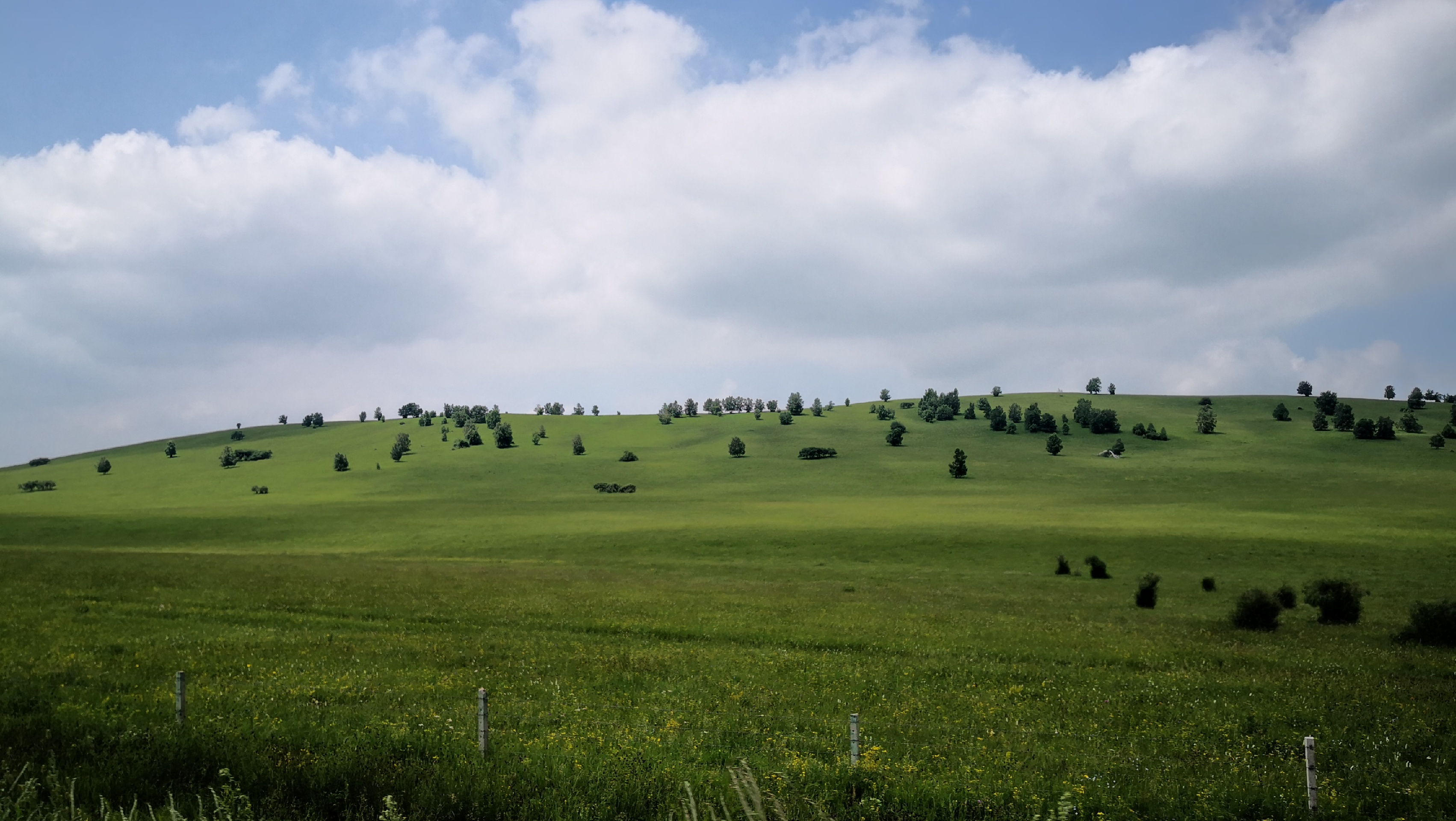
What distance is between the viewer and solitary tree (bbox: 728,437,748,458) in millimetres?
167875

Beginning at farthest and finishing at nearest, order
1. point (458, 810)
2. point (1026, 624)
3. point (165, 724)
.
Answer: point (1026, 624) < point (165, 724) < point (458, 810)

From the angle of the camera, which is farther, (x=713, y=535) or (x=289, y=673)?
(x=713, y=535)

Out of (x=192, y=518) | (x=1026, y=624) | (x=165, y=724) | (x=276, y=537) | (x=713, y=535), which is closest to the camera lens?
(x=165, y=724)

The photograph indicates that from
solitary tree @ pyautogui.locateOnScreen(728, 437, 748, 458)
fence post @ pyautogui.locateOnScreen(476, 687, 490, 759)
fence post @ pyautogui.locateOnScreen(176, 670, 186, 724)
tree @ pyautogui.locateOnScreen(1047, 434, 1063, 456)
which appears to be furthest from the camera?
solitary tree @ pyautogui.locateOnScreen(728, 437, 748, 458)

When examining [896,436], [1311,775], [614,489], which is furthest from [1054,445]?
[1311,775]

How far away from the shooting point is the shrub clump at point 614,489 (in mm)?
123438

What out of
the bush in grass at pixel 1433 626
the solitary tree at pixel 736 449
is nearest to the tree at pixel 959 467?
the solitary tree at pixel 736 449

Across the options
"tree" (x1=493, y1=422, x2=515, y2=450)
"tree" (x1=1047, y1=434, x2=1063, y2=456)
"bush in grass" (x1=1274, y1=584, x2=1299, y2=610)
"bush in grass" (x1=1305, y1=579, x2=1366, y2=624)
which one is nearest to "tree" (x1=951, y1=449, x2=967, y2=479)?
"tree" (x1=1047, y1=434, x2=1063, y2=456)

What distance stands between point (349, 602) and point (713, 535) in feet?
135

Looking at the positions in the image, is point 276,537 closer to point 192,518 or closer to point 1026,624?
point 192,518

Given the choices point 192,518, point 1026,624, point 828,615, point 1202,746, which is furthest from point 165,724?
point 192,518

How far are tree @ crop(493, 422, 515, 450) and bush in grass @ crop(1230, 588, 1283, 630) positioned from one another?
167729 mm

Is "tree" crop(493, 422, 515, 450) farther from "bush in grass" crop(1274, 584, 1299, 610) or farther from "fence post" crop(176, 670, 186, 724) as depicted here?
"fence post" crop(176, 670, 186, 724)

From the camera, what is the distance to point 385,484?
449 feet
